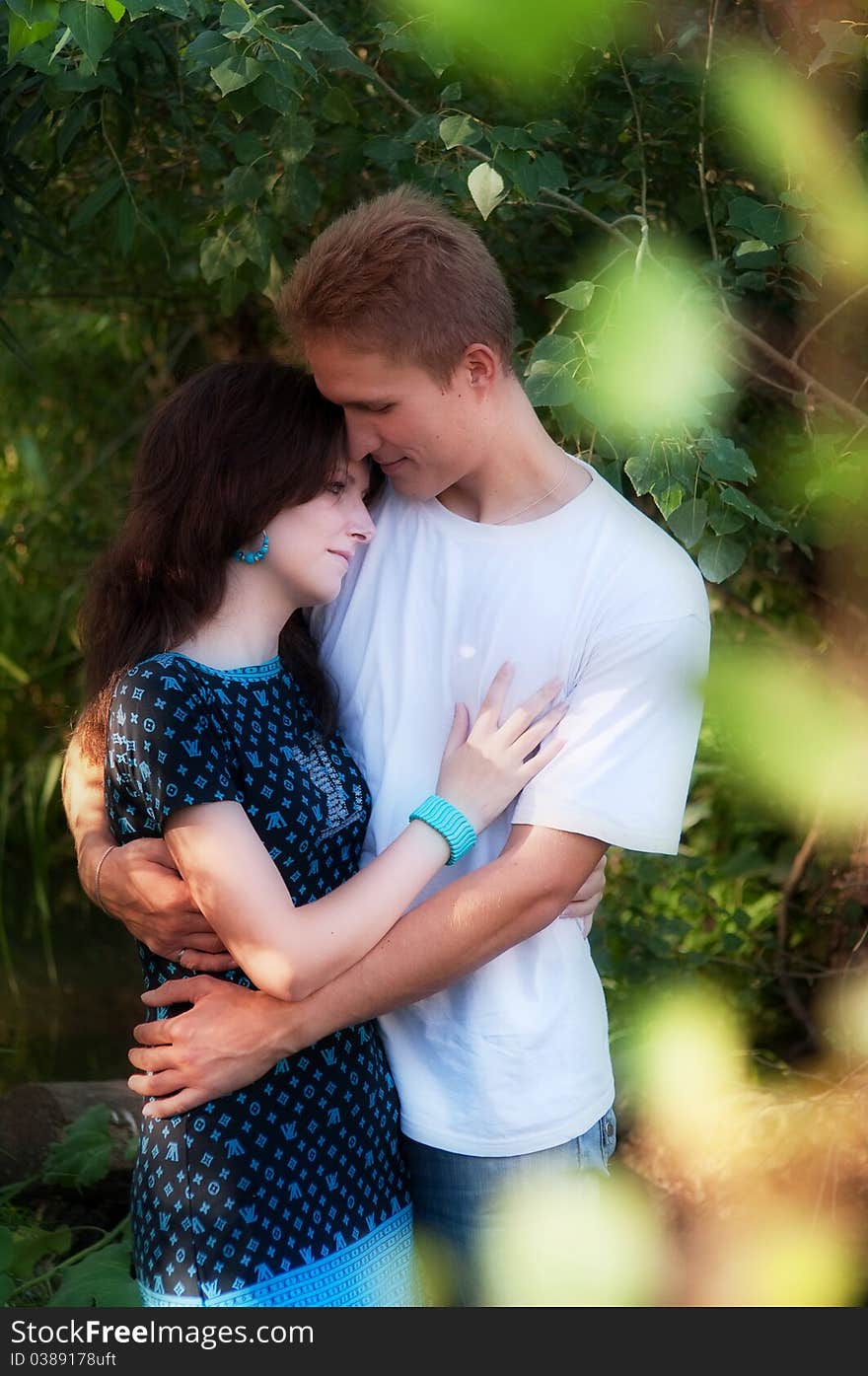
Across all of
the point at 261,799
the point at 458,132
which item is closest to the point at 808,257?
the point at 458,132

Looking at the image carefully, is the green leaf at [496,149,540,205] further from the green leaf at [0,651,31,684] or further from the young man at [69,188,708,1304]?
the green leaf at [0,651,31,684]

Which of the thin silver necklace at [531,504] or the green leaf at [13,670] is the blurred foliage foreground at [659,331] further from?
the green leaf at [13,670]

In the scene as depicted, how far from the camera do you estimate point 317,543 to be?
1.60m

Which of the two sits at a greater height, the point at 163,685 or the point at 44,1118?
the point at 163,685

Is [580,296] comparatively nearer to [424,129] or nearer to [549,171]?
[549,171]

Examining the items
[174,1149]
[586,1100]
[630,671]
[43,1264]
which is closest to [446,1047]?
[586,1100]

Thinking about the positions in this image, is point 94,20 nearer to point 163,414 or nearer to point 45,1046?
point 163,414

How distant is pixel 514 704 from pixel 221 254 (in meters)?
1.09

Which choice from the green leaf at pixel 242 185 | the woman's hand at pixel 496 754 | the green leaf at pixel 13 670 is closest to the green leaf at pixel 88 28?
the woman's hand at pixel 496 754

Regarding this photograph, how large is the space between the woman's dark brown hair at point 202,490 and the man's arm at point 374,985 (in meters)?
0.36

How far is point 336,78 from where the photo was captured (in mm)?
2412

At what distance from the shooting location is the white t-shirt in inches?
60.9

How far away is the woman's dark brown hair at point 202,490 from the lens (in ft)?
5.14

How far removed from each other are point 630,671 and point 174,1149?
2.34 feet
